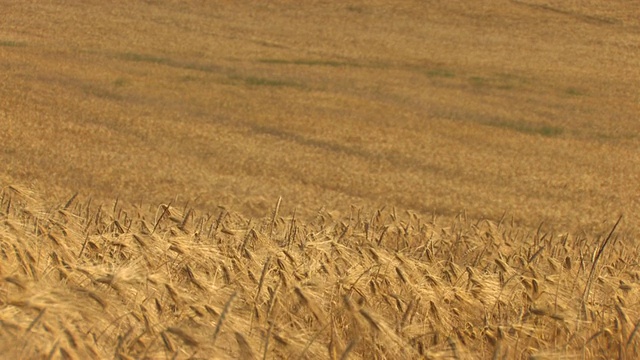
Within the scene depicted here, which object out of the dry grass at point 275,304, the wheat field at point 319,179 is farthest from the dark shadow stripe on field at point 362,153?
the dry grass at point 275,304

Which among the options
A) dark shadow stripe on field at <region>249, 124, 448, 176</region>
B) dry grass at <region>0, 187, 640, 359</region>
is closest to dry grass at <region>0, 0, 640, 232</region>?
dark shadow stripe on field at <region>249, 124, 448, 176</region>

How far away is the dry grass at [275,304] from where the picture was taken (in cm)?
169

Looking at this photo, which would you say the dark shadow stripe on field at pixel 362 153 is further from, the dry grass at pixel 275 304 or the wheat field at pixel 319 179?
the dry grass at pixel 275 304

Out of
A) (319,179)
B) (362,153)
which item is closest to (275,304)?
(319,179)

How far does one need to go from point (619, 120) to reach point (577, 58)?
7.61 m

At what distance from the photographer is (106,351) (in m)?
1.67

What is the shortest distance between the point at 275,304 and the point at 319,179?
30.7 ft

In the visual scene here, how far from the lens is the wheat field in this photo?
201 centimetres

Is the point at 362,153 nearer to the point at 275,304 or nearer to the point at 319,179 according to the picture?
the point at 319,179

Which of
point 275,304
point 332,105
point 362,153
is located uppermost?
point 275,304

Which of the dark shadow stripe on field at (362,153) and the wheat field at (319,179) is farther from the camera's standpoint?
the dark shadow stripe on field at (362,153)

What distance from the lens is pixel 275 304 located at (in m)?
2.21

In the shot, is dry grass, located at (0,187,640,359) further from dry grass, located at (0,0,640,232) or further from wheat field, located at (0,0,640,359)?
dry grass, located at (0,0,640,232)

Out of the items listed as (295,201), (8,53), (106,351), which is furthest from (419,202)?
(8,53)
